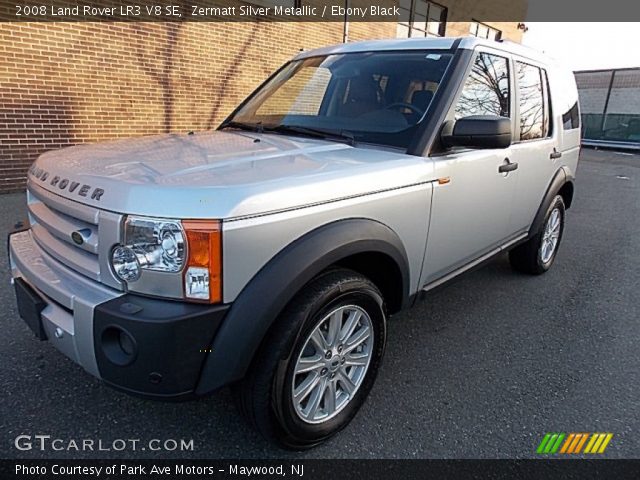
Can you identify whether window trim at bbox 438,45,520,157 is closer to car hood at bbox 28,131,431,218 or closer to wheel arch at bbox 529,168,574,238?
car hood at bbox 28,131,431,218

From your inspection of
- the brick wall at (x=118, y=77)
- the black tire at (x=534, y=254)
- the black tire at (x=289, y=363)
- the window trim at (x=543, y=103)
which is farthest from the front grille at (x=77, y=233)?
the brick wall at (x=118, y=77)

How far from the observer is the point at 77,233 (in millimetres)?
1742

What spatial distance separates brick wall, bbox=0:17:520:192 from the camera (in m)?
5.80

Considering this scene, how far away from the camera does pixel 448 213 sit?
8.30ft

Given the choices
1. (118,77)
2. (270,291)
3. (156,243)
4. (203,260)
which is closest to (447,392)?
(270,291)

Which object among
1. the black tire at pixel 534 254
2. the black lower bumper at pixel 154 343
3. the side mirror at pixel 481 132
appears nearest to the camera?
the black lower bumper at pixel 154 343

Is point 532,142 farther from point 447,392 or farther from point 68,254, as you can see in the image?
point 68,254

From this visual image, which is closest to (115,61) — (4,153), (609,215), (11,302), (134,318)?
(4,153)

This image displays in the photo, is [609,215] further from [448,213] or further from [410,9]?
[410,9]

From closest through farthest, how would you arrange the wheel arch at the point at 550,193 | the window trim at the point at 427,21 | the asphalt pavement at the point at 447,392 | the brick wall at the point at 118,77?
Result: the asphalt pavement at the point at 447,392 → the wheel arch at the point at 550,193 → the brick wall at the point at 118,77 → the window trim at the point at 427,21

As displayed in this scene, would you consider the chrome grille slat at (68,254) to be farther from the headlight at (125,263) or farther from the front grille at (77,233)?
the headlight at (125,263)

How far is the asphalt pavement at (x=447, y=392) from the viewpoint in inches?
82.7

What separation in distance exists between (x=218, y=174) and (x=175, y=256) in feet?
1.30

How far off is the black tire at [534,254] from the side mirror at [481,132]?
2026 millimetres
